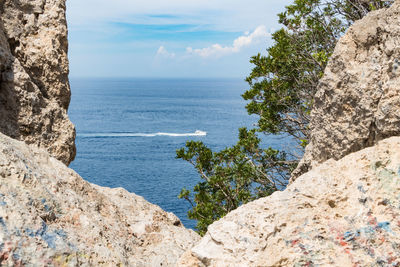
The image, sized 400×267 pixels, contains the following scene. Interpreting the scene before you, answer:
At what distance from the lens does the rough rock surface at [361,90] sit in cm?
460

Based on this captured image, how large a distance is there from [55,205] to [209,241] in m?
1.87

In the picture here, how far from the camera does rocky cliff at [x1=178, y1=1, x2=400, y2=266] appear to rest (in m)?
4.05

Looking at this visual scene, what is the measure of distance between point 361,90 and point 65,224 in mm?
3786

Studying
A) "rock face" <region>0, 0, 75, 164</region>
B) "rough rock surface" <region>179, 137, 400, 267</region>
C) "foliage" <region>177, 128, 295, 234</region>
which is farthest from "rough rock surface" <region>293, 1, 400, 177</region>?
"foliage" <region>177, 128, 295, 234</region>

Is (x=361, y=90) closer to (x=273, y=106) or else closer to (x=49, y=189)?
(x=49, y=189)

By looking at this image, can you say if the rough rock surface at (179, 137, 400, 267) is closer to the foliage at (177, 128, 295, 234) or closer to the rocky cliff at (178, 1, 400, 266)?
the rocky cliff at (178, 1, 400, 266)

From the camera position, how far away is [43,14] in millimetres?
7594

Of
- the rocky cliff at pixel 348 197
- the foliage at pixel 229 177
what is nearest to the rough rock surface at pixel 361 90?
the rocky cliff at pixel 348 197

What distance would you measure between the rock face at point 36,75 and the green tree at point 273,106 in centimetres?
523

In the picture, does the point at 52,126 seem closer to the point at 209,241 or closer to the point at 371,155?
the point at 209,241

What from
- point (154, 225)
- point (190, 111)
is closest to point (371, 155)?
point (154, 225)

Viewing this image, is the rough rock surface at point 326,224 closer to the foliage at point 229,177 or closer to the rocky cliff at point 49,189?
the rocky cliff at point 49,189

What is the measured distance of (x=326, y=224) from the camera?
4.24 m

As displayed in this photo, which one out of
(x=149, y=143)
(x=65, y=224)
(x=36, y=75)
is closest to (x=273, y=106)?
(x=36, y=75)
